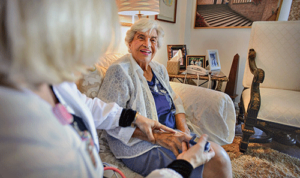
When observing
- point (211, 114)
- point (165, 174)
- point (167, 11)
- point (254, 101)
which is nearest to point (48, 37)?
point (165, 174)

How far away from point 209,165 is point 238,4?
8.85 feet

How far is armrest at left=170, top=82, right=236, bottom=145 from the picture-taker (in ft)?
4.19

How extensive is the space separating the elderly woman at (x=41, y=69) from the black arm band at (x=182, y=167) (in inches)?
10.6

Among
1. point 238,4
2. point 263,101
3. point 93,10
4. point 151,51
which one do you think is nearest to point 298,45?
point 263,101

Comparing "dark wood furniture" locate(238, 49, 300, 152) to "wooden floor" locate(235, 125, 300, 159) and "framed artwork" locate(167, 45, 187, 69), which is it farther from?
"framed artwork" locate(167, 45, 187, 69)

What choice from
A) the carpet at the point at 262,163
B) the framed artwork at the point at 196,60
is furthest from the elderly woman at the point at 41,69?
the framed artwork at the point at 196,60

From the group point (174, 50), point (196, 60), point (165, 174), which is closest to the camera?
point (165, 174)

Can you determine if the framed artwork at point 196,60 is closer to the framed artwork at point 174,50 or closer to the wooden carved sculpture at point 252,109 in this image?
the framed artwork at point 174,50

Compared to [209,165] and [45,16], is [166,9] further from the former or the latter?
[45,16]

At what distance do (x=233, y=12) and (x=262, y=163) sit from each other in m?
2.26

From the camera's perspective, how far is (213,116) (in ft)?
4.21

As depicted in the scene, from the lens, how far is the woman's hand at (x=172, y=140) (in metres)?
0.86

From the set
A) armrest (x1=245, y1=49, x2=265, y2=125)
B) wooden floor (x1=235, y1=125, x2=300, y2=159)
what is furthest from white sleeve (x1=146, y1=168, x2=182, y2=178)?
wooden floor (x1=235, y1=125, x2=300, y2=159)

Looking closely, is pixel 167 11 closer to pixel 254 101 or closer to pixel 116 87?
pixel 254 101
